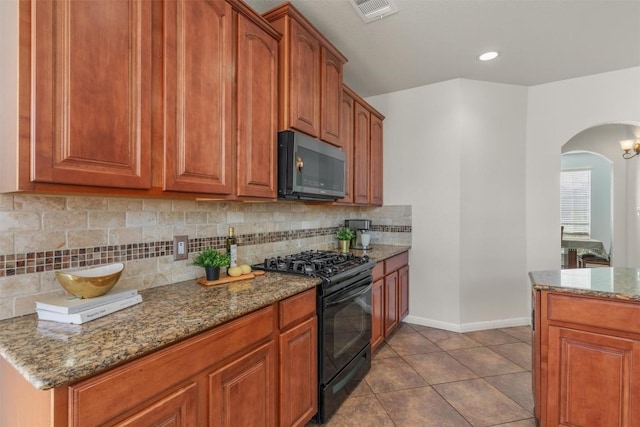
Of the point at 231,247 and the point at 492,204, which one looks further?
the point at 492,204

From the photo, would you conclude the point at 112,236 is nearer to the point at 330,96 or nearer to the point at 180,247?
the point at 180,247

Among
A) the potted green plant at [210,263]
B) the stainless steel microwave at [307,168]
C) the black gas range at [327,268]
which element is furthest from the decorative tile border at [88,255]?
the stainless steel microwave at [307,168]

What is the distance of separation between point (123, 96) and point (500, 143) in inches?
141

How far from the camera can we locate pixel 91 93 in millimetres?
1050

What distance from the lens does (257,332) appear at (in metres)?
1.38

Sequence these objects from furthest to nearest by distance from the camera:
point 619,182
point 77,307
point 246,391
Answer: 1. point 619,182
2. point 246,391
3. point 77,307

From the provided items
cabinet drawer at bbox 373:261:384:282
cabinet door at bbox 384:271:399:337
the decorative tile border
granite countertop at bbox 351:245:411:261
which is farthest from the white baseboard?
the decorative tile border

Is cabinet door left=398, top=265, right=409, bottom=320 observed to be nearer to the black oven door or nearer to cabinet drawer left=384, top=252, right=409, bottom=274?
cabinet drawer left=384, top=252, right=409, bottom=274

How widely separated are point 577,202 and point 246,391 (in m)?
8.04

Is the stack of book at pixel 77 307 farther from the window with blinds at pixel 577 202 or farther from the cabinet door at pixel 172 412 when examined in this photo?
→ the window with blinds at pixel 577 202

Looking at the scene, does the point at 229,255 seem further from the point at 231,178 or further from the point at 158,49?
the point at 158,49

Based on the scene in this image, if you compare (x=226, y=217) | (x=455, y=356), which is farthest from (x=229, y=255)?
(x=455, y=356)

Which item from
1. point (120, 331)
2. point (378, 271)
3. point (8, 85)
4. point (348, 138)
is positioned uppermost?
point (348, 138)

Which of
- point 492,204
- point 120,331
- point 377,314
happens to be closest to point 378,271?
point 377,314
